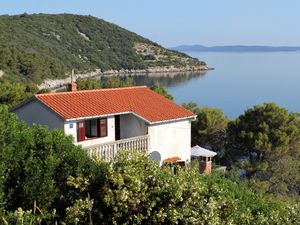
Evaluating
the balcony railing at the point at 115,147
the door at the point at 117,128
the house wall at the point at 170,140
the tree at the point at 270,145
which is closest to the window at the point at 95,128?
the door at the point at 117,128

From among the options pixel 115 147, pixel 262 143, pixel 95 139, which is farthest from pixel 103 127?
pixel 262 143

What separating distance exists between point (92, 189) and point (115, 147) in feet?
28.0

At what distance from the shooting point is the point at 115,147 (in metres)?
16.6

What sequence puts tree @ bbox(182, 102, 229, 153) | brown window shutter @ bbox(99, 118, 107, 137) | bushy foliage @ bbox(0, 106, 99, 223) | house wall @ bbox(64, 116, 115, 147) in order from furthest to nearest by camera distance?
1. tree @ bbox(182, 102, 229, 153)
2. brown window shutter @ bbox(99, 118, 107, 137)
3. house wall @ bbox(64, 116, 115, 147)
4. bushy foliage @ bbox(0, 106, 99, 223)

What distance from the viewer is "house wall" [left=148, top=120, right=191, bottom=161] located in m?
19.4

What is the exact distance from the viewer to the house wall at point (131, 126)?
19.3m

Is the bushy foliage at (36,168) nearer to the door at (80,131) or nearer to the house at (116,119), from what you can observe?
the house at (116,119)

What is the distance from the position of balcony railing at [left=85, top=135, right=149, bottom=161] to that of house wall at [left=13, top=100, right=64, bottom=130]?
6.00 ft

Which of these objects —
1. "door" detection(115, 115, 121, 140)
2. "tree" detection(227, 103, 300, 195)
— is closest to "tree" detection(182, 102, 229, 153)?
"tree" detection(227, 103, 300, 195)

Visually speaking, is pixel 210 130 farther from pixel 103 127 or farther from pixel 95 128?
pixel 95 128

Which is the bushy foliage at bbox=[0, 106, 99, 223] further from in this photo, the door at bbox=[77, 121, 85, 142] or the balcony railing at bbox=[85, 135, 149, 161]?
the door at bbox=[77, 121, 85, 142]

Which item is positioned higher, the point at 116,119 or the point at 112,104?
the point at 112,104

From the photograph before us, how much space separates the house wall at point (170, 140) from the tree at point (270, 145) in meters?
6.60

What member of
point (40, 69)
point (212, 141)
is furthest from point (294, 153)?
point (40, 69)
